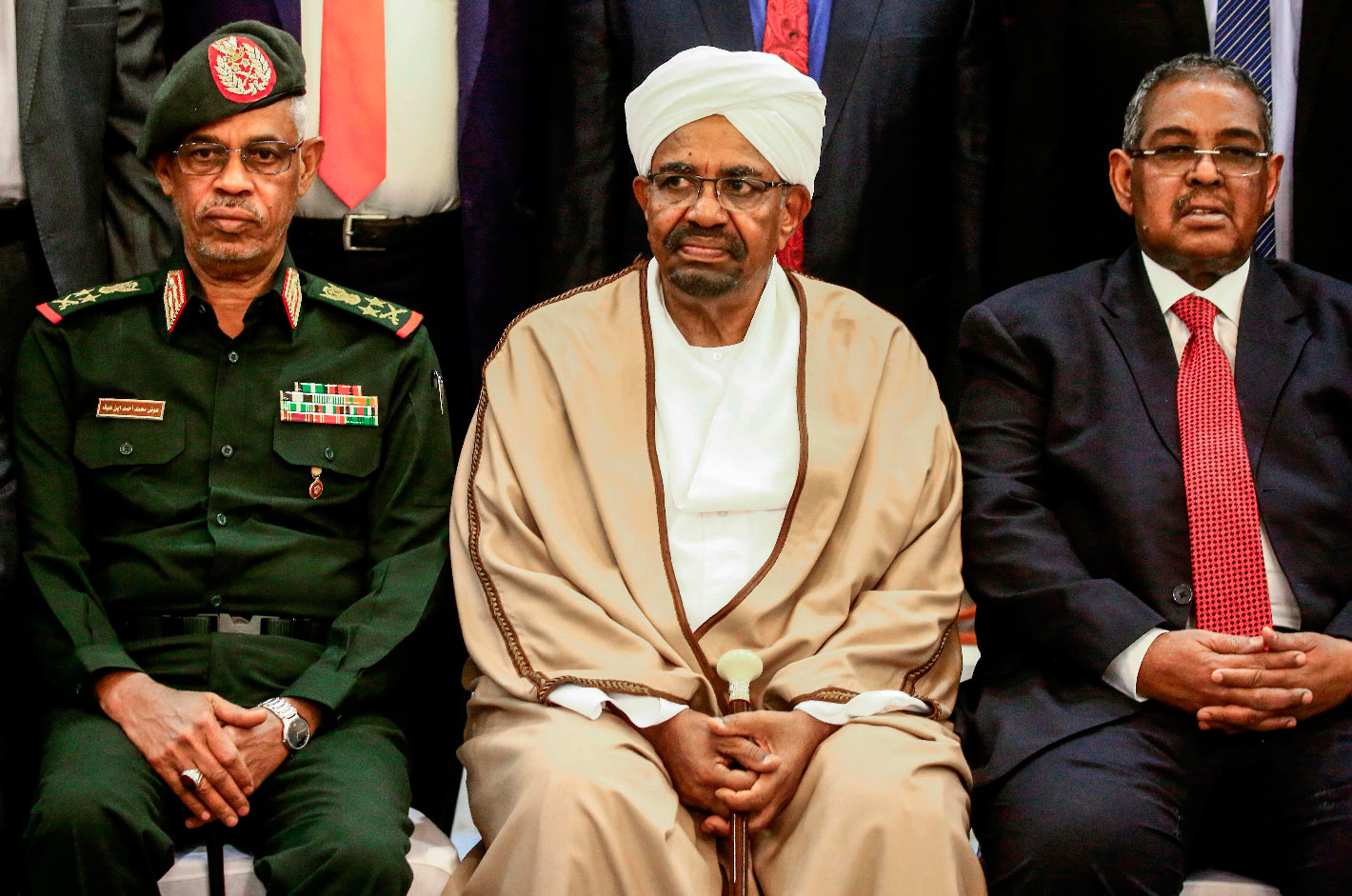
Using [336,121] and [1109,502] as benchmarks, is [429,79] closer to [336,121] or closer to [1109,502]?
[336,121]

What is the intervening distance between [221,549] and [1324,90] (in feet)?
9.21

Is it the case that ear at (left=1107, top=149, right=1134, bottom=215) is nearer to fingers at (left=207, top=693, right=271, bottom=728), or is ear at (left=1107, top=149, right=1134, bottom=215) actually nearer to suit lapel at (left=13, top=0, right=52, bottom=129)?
fingers at (left=207, top=693, right=271, bottom=728)

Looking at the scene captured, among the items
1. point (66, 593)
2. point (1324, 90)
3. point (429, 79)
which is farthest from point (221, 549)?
point (1324, 90)

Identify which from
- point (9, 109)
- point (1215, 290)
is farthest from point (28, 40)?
point (1215, 290)

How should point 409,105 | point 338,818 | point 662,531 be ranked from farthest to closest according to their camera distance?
point 409,105
point 662,531
point 338,818

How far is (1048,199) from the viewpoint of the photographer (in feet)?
13.7

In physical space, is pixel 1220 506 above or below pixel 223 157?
below

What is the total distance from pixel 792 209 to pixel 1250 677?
135 centimetres

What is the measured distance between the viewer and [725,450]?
3.39m

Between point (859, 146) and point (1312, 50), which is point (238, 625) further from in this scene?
point (1312, 50)

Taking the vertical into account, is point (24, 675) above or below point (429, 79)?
below

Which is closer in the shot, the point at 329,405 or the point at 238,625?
the point at 238,625

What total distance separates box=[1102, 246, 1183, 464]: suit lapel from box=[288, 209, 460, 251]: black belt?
1.70m

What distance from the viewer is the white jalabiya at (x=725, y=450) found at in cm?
333
